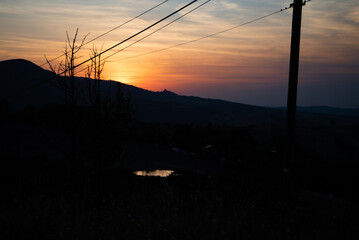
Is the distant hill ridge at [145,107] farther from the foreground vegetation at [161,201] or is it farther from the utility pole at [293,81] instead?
the utility pole at [293,81]

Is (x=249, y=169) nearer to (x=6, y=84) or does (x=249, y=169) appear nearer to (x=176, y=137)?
(x=176, y=137)

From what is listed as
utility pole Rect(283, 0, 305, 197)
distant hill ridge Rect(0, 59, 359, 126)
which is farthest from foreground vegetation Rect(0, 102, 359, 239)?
distant hill ridge Rect(0, 59, 359, 126)

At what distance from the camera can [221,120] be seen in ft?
379

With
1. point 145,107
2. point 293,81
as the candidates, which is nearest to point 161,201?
point 293,81

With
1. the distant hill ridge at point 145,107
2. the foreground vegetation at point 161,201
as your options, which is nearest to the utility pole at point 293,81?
the foreground vegetation at point 161,201

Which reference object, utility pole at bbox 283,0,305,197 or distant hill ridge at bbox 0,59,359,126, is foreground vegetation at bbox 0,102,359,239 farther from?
distant hill ridge at bbox 0,59,359,126

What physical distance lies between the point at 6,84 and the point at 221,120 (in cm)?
9821

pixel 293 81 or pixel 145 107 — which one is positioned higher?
pixel 293 81

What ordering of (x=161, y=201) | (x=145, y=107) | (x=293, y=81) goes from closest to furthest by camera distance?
(x=161, y=201)
(x=293, y=81)
(x=145, y=107)

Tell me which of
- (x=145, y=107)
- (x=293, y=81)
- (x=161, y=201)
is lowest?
(x=145, y=107)

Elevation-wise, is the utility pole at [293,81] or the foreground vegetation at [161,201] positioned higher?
the utility pole at [293,81]

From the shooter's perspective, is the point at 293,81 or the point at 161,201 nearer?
the point at 161,201

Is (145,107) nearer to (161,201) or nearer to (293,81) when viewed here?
(293,81)

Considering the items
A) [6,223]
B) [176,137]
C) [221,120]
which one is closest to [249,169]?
[6,223]
